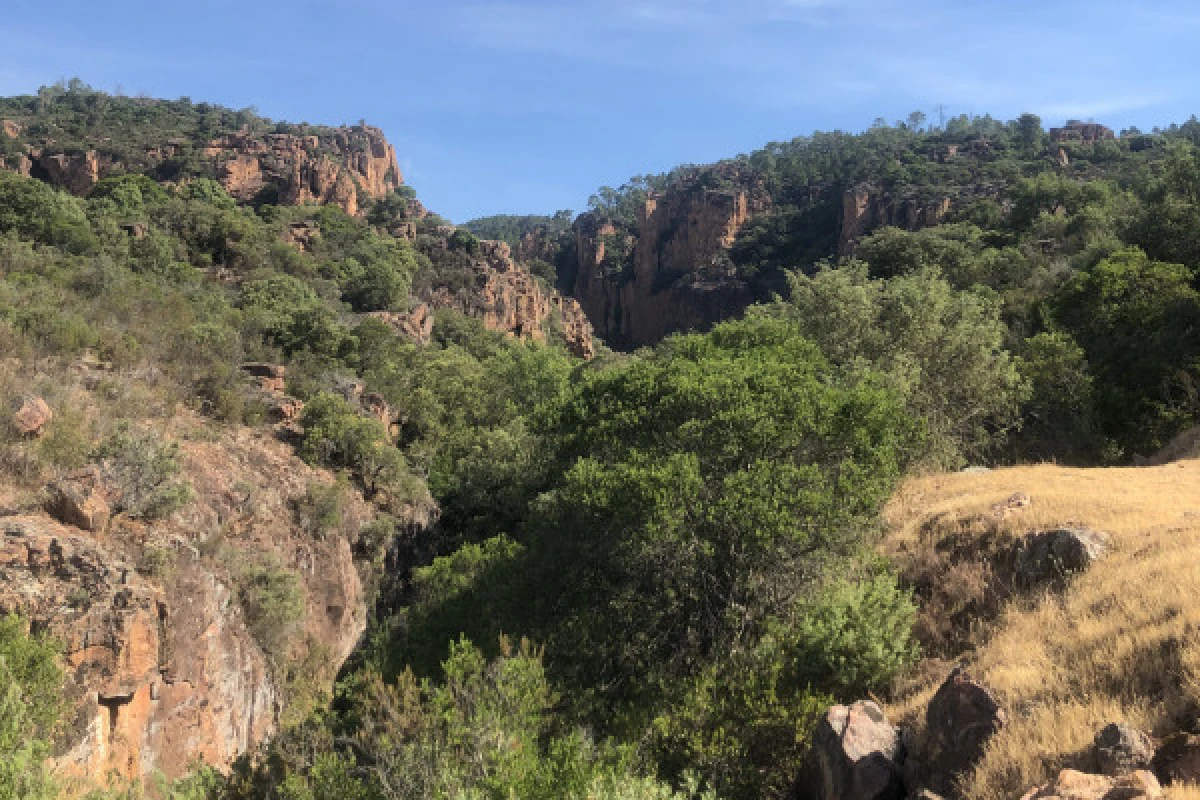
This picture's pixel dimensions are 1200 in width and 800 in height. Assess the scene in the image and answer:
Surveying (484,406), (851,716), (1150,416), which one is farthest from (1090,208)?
(851,716)

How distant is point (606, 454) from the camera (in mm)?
12180

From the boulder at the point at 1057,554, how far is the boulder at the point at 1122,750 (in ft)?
14.9

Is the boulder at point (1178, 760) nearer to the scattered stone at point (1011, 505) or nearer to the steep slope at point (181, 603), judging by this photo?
the scattered stone at point (1011, 505)

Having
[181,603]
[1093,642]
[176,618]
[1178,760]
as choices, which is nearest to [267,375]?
[181,603]

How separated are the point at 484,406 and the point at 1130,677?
30925 millimetres

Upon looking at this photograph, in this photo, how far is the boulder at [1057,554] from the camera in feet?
30.7

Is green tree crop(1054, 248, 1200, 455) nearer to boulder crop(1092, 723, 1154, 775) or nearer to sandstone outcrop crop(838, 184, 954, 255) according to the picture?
boulder crop(1092, 723, 1154, 775)

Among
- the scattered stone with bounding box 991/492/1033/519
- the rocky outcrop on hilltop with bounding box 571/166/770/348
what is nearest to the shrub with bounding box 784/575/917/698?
the scattered stone with bounding box 991/492/1033/519

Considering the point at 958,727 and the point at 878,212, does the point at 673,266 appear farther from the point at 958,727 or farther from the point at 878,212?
the point at 958,727

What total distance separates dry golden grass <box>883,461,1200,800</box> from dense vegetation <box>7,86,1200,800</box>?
1485 millimetres

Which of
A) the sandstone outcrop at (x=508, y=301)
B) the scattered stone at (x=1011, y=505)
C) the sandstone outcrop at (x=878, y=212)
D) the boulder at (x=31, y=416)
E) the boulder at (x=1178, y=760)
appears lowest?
the boulder at (x=1178, y=760)

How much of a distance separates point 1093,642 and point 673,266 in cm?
9664

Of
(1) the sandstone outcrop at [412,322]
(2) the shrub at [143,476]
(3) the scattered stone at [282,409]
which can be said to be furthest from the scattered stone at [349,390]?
(1) the sandstone outcrop at [412,322]

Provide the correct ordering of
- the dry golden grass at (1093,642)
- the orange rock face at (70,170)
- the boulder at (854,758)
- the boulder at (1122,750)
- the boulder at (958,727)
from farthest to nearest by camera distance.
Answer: the orange rock face at (70,170) < the boulder at (854,758) < the boulder at (958,727) < the dry golden grass at (1093,642) < the boulder at (1122,750)
